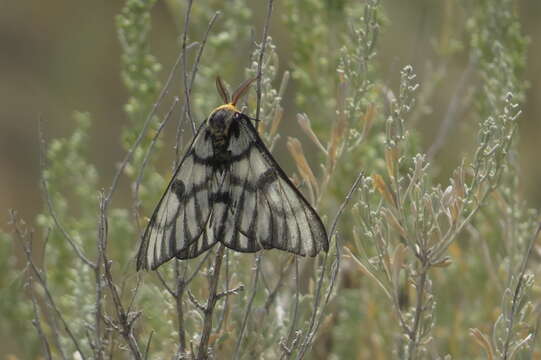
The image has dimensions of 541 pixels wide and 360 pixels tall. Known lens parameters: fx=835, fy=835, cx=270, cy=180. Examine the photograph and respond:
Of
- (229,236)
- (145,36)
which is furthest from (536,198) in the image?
(229,236)

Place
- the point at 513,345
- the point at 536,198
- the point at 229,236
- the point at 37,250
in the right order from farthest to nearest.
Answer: the point at 536,198 → the point at 37,250 → the point at 513,345 → the point at 229,236

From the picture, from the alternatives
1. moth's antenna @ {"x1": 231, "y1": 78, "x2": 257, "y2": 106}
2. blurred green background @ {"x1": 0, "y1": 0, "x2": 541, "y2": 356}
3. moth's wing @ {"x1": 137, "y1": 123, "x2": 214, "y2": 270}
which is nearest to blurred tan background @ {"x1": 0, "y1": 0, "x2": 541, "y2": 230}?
blurred green background @ {"x1": 0, "y1": 0, "x2": 541, "y2": 356}

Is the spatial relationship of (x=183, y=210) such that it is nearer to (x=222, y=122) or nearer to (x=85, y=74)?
(x=222, y=122)

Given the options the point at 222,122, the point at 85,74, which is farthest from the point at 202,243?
the point at 85,74

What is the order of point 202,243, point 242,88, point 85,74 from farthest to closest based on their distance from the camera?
point 85,74
point 202,243
point 242,88

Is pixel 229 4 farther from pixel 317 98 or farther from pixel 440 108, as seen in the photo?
pixel 440 108

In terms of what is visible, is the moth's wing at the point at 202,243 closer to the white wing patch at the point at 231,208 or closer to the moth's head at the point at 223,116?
the white wing patch at the point at 231,208
